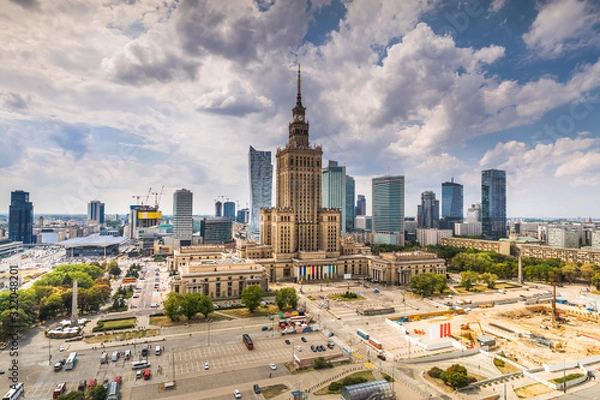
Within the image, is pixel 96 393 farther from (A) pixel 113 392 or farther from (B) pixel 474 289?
(B) pixel 474 289

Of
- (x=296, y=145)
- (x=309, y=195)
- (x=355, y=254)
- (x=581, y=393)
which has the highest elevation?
(x=296, y=145)

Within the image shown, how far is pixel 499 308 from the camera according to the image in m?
100

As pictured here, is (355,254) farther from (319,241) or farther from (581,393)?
(581,393)

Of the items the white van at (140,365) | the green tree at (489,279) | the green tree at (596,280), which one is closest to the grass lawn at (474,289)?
the green tree at (489,279)

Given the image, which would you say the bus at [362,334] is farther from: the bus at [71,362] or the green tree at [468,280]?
the green tree at [468,280]

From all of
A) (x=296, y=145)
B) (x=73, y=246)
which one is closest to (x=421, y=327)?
(x=296, y=145)

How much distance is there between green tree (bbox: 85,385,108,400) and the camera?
48.1 metres

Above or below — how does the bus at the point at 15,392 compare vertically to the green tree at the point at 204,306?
below

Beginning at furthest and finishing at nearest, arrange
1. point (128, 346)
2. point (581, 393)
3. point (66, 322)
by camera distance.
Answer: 1. point (66, 322)
2. point (128, 346)
3. point (581, 393)

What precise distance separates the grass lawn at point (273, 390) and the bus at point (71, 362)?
32.7 meters

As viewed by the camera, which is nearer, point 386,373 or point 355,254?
point 386,373

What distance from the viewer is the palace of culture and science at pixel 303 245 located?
13512 centimetres

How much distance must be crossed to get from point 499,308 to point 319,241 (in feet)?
230

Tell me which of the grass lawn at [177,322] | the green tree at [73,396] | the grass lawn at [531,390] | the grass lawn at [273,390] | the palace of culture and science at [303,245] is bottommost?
the grass lawn at [531,390]
